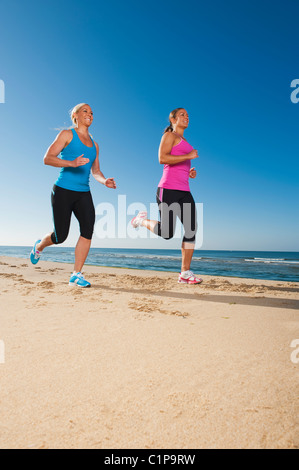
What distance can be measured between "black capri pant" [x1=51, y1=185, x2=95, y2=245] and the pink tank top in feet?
3.86

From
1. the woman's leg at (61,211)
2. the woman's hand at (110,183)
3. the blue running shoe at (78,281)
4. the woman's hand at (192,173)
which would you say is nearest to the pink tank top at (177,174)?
the woman's hand at (192,173)

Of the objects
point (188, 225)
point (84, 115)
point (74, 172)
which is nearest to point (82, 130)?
point (84, 115)

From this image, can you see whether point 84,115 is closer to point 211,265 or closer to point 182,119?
point 182,119

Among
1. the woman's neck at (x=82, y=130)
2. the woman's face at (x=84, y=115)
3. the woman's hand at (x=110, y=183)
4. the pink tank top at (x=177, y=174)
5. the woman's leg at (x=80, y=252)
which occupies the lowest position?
the woman's leg at (x=80, y=252)

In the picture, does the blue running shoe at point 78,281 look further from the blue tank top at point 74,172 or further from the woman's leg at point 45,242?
the blue tank top at point 74,172

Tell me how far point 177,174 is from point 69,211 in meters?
1.70

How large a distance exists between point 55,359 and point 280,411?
3.28 ft

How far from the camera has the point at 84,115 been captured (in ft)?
12.4

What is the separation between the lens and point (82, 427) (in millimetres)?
831

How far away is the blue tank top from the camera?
12.1ft

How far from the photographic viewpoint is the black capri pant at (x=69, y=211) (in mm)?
3676

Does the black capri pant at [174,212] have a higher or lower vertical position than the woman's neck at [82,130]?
lower
